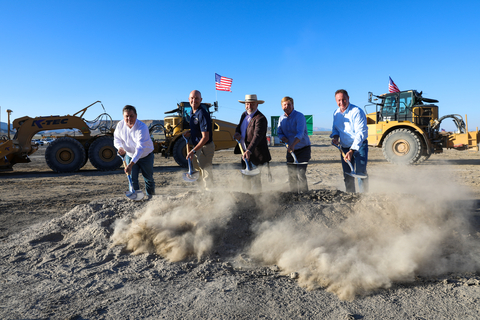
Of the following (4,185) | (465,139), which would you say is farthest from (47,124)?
(465,139)

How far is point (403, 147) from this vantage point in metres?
11.2

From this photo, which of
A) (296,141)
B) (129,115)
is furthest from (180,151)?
(296,141)

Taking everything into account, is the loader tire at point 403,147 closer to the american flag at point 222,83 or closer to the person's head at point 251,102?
the person's head at point 251,102

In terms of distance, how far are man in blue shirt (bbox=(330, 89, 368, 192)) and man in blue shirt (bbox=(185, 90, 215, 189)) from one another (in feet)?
5.98

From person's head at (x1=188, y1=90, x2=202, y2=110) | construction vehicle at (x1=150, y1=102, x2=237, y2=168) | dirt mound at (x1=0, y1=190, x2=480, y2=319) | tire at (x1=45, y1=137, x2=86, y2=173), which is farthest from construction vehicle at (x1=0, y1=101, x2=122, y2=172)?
person's head at (x1=188, y1=90, x2=202, y2=110)

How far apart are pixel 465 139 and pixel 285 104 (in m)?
9.34

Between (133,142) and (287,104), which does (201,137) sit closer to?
(133,142)

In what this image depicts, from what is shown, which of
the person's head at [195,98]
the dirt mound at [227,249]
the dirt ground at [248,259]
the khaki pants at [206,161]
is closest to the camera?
the dirt ground at [248,259]

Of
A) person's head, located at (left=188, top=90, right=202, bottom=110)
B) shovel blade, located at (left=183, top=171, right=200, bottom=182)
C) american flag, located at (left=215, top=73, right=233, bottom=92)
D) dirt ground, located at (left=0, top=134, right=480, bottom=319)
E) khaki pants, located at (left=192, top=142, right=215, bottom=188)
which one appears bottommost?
dirt ground, located at (left=0, top=134, right=480, bottom=319)

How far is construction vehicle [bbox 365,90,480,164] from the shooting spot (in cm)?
1077

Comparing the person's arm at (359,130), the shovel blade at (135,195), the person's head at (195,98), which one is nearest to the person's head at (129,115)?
the person's head at (195,98)

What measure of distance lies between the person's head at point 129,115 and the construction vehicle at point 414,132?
954cm

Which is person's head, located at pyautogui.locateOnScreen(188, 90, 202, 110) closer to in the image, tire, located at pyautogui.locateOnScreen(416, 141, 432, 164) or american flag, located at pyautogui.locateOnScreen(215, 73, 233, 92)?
tire, located at pyautogui.locateOnScreen(416, 141, 432, 164)

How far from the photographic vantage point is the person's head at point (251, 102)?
4.45 meters
